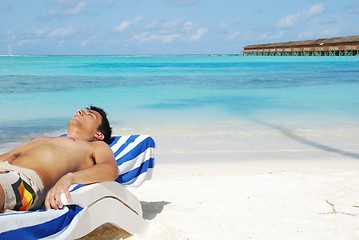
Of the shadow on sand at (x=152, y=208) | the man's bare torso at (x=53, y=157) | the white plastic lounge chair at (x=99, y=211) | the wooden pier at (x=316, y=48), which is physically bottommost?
the wooden pier at (x=316, y=48)

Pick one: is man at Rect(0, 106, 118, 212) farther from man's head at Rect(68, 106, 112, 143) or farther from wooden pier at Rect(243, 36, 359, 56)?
wooden pier at Rect(243, 36, 359, 56)

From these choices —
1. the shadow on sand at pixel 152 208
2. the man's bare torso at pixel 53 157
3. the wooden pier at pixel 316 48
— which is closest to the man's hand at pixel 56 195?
the man's bare torso at pixel 53 157

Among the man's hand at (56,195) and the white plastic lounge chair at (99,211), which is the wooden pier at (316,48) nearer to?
the white plastic lounge chair at (99,211)

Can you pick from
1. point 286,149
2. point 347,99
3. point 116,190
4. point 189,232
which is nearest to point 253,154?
point 286,149

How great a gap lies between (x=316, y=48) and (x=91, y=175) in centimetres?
6303

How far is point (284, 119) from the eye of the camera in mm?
9789

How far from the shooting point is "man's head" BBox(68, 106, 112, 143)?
313 cm

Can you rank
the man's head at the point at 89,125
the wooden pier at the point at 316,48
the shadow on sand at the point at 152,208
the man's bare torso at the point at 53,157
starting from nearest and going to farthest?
the man's bare torso at the point at 53,157
the man's head at the point at 89,125
the shadow on sand at the point at 152,208
the wooden pier at the point at 316,48

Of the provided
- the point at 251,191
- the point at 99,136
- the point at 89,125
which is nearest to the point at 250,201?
the point at 251,191

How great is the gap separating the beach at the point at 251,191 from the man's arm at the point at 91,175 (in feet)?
1.50

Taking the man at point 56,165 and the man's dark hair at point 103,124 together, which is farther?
the man's dark hair at point 103,124

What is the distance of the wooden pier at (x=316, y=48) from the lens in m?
52.8

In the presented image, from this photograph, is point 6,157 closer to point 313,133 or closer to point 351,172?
point 351,172

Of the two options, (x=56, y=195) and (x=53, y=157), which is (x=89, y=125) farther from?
(x=56, y=195)
